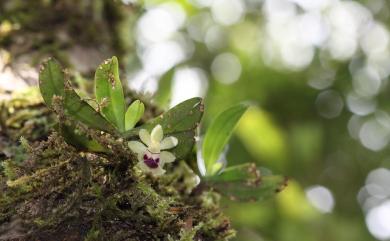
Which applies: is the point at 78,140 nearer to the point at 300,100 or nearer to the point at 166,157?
the point at 166,157

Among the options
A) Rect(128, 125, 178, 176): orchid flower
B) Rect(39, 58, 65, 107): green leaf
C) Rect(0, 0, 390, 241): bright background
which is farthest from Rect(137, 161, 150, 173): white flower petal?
Rect(0, 0, 390, 241): bright background

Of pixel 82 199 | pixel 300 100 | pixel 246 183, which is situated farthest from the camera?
pixel 300 100

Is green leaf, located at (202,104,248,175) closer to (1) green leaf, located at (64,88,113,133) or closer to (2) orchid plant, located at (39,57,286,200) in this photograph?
(2) orchid plant, located at (39,57,286,200)

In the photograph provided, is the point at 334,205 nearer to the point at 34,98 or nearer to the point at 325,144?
the point at 325,144

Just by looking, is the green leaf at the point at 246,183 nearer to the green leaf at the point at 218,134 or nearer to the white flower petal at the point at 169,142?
the green leaf at the point at 218,134

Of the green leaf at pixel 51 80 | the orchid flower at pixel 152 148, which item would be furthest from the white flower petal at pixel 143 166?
the green leaf at pixel 51 80

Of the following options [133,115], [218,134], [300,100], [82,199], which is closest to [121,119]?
[133,115]
